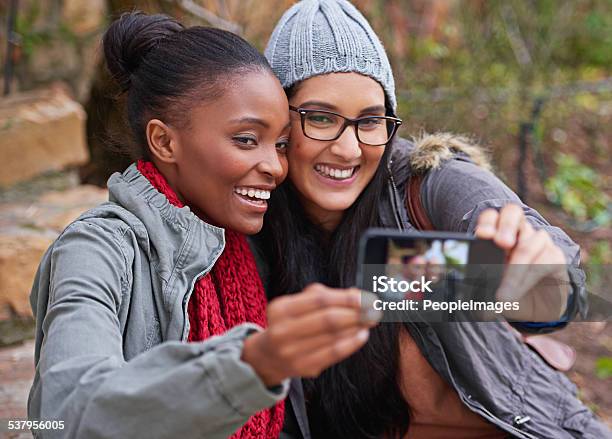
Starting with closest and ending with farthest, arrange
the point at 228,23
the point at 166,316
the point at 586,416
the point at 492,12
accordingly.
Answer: the point at 166,316 < the point at 586,416 < the point at 228,23 < the point at 492,12

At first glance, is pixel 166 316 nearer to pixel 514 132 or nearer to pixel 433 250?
pixel 433 250

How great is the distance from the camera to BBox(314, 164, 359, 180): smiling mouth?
6.46 feet

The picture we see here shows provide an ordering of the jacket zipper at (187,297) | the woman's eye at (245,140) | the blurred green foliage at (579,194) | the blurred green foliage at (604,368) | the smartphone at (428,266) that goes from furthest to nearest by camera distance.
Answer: the blurred green foliage at (579,194) < the blurred green foliage at (604,368) < the woman's eye at (245,140) < the jacket zipper at (187,297) < the smartphone at (428,266)

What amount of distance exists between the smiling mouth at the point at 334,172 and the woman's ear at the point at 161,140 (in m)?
0.40

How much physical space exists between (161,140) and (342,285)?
0.61 meters

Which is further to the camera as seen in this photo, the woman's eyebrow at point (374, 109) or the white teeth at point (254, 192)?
the woman's eyebrow at point (374, 109)

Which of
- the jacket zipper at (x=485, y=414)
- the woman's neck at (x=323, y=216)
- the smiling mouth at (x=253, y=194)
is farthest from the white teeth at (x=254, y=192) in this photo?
the jacket zipper at (x=485, y=414)

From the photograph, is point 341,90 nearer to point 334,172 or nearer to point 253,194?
point 334,172

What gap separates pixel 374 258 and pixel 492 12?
4952 millimetres

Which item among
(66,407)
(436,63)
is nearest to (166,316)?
(66,407)

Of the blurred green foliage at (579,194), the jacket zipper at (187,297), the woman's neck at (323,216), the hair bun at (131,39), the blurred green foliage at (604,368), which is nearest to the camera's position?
the jacket zipper at (187,297)

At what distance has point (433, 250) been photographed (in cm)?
128

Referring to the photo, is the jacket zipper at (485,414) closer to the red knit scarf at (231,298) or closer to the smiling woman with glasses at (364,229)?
the smiling woman with glasses at (364,229)

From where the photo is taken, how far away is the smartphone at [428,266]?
1258 mm
